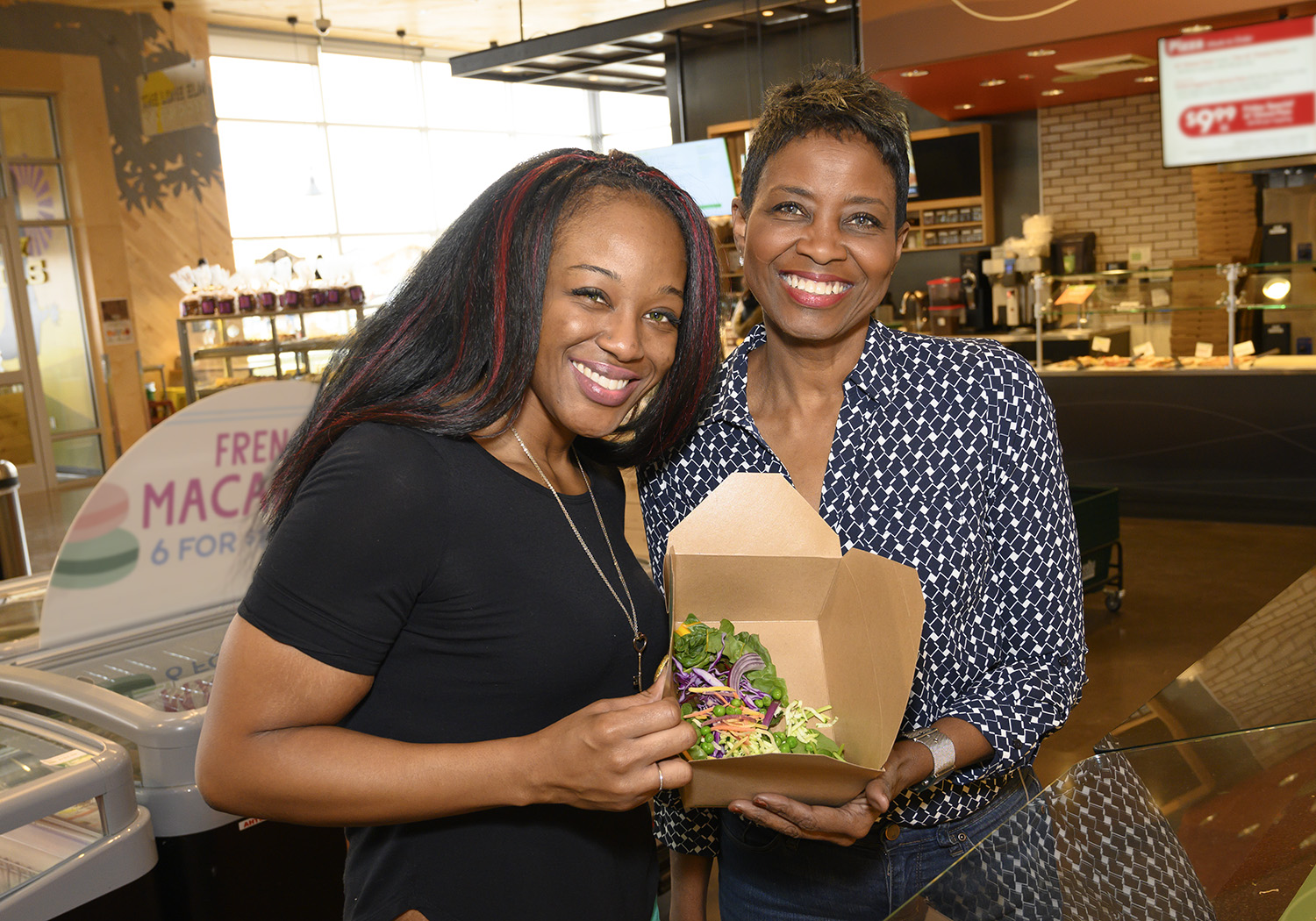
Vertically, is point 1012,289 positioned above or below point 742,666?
above

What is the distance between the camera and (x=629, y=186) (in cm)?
125

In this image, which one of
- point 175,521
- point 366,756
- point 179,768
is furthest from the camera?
point 175,521

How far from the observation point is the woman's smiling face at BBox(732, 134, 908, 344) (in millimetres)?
1553

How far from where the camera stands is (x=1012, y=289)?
862cm

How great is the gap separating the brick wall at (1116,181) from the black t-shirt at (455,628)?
975 centimetres

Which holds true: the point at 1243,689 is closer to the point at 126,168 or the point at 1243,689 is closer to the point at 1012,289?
the point at 1012,289

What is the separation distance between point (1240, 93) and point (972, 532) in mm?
5951

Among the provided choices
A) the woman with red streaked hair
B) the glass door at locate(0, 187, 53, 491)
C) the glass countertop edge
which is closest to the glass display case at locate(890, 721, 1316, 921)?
the glass countertop edge

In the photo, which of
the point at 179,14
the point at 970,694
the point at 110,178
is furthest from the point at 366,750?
the point at 179,14

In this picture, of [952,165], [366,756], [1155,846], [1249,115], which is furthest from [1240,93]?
[366,756]

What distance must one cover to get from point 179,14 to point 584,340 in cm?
1382

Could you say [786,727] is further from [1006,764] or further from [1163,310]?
[1163,310]

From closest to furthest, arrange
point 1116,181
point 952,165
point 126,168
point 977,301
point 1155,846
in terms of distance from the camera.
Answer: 1. point 1155,846
2. point 977,301
3. point 1116,181
4. point 952,165
5. point 126,168

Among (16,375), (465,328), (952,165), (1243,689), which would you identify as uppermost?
(952,165)
